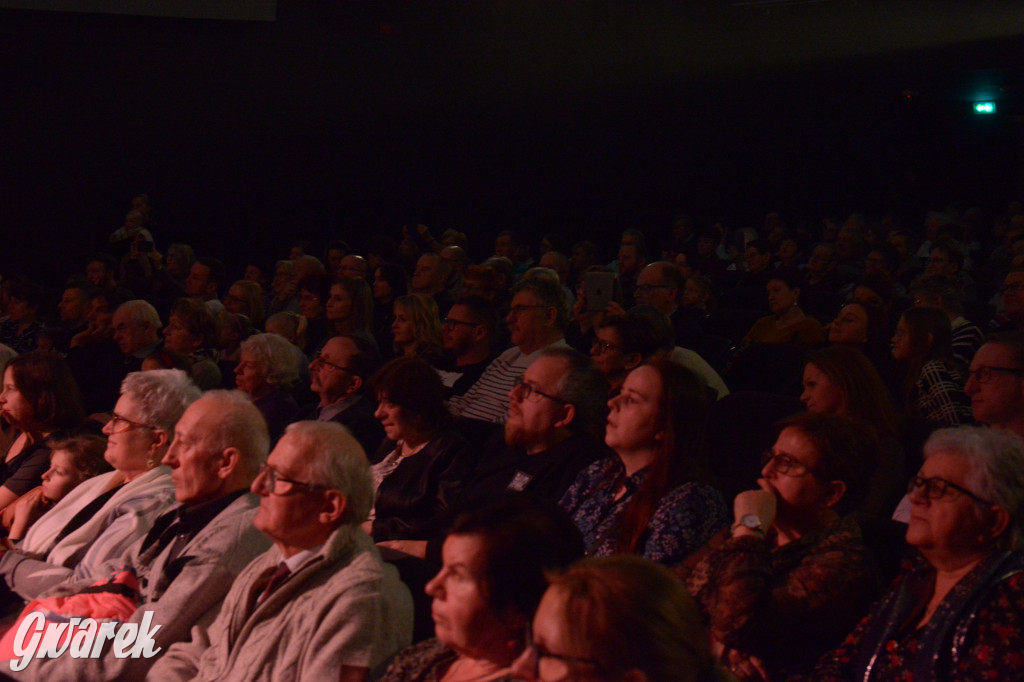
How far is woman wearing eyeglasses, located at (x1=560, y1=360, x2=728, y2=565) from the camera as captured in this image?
2.15 metres

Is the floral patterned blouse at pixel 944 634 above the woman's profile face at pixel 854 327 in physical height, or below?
below

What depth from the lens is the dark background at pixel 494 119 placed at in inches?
334

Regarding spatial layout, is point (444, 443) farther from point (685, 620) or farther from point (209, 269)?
point (209, 269)

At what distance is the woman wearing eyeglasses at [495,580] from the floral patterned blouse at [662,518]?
51cm

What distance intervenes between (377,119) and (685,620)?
8502 mm

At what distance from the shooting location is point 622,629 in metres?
1.22

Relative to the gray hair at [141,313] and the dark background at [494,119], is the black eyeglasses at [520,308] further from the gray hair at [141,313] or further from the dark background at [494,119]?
the dark background at [494,119]

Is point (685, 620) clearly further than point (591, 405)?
No

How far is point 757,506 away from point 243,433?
1254 mm

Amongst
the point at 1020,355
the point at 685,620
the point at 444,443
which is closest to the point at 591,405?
the point at 444,443

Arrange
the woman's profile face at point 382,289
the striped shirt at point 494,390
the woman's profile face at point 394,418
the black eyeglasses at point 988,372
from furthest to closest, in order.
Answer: the woman's profile face at point 382,289 < the striped shirt at point 494,390 < the woman's profile face at point 394,418 < the black eyeglasses at point 988,372

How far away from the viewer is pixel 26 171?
27.6ft

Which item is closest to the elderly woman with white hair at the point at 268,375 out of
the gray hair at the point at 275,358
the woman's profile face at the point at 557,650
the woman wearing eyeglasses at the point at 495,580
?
the gray hair at the point at 275,358

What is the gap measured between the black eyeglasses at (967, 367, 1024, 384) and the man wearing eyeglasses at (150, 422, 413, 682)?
5.74 feet
